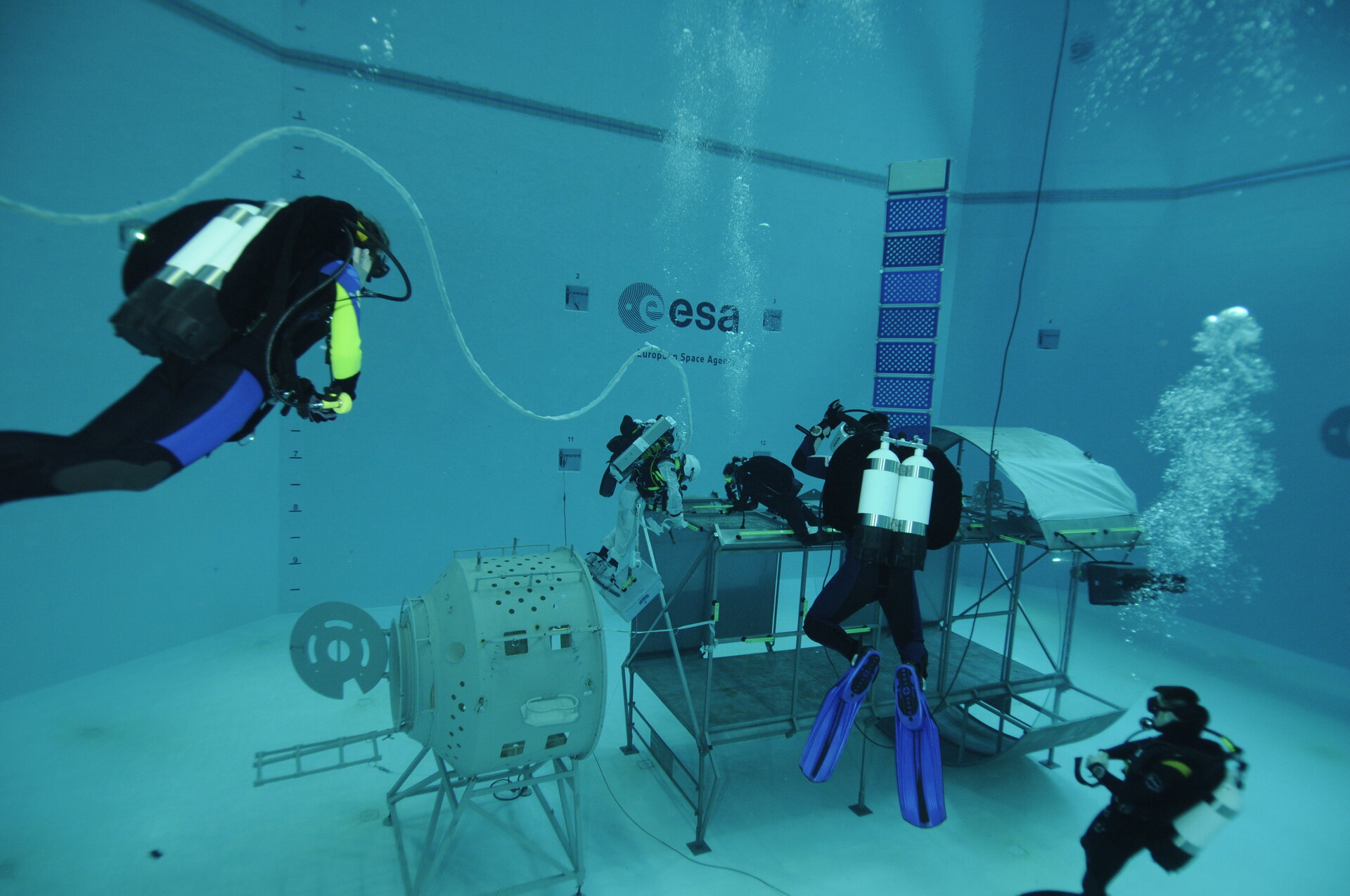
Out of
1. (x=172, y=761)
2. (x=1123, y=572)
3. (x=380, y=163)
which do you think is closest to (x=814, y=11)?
(x=380, y=163)

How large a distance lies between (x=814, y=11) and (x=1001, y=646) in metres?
6.62

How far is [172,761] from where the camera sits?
3.75m

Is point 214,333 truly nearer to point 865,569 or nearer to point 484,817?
point 484,817

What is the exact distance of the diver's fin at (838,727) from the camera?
2998 millimetres

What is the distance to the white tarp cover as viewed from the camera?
3799 mm

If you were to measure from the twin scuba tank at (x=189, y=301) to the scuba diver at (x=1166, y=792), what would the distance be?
3383 mm

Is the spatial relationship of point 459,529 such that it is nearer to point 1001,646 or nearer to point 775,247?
point 775,247

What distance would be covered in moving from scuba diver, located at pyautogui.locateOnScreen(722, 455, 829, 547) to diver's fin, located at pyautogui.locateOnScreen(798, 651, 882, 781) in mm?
805

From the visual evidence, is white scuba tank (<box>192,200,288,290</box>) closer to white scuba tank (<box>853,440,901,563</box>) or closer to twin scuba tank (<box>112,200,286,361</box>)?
twin scuba tank (<box>112,200,286,361</box>)

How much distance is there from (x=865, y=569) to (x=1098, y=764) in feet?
4.11

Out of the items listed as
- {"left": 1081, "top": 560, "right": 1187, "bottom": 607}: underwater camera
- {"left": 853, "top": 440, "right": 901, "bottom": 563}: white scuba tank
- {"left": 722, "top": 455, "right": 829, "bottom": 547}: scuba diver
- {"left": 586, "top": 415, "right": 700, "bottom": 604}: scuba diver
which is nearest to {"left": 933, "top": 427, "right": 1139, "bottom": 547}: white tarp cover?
{"left": 1081, "top": 560, "right": 1187, "bottom": 607}: underwater camera

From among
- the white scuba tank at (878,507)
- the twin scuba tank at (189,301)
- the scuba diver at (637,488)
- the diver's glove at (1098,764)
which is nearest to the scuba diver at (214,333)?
the twin scuba tank at (189,301)

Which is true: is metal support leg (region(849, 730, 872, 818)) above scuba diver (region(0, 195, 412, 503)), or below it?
below

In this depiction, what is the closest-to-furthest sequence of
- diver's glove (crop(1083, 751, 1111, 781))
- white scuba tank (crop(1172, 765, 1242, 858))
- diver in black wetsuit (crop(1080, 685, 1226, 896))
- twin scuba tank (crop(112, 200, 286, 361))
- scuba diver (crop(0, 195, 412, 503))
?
scuba diver (crop(0, 195, 412, 503)) < twin scuba tank (crop(112, 200, 286, 361)) < white scuba tank (crop(1172, 765, 1242, 858)) < diver in black wetsuit (crop(1080, 685, 1226, 896)) < diver's glove (crop(1083, 751, 1111, 781))
